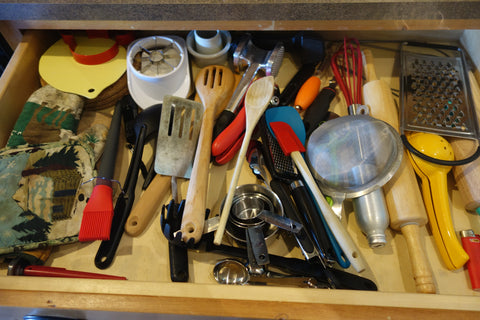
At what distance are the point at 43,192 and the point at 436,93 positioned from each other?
2.78ft

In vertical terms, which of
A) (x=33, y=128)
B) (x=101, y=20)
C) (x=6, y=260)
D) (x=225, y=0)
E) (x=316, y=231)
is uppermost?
(x=225, y=0)

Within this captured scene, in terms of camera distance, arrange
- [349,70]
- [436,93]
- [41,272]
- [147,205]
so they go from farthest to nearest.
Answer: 1. [349,70]
2. [436,93]
3. [147,205]
4. [41,272]

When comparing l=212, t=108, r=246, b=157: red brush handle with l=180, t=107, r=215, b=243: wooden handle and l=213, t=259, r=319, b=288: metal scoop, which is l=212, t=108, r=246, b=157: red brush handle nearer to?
l=180, t=107, r=215, b=243: wooden handle

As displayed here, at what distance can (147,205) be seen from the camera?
680mm

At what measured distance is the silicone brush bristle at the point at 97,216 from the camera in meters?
0.63

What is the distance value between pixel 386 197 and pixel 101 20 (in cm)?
69

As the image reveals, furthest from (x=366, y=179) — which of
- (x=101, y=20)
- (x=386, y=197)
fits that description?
(x=101, y=20)

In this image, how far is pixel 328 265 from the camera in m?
0.61

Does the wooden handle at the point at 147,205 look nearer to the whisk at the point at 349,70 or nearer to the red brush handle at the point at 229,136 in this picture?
the red brush handle at the point at 229,136

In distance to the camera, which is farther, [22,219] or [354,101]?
[354,101]

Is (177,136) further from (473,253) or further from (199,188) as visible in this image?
(473,253)

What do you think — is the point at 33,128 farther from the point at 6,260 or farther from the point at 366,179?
the point at 366,179

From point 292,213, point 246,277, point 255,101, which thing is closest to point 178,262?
point 246,277

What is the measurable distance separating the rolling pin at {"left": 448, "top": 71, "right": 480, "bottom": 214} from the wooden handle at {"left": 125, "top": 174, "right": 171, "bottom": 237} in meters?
0.58
